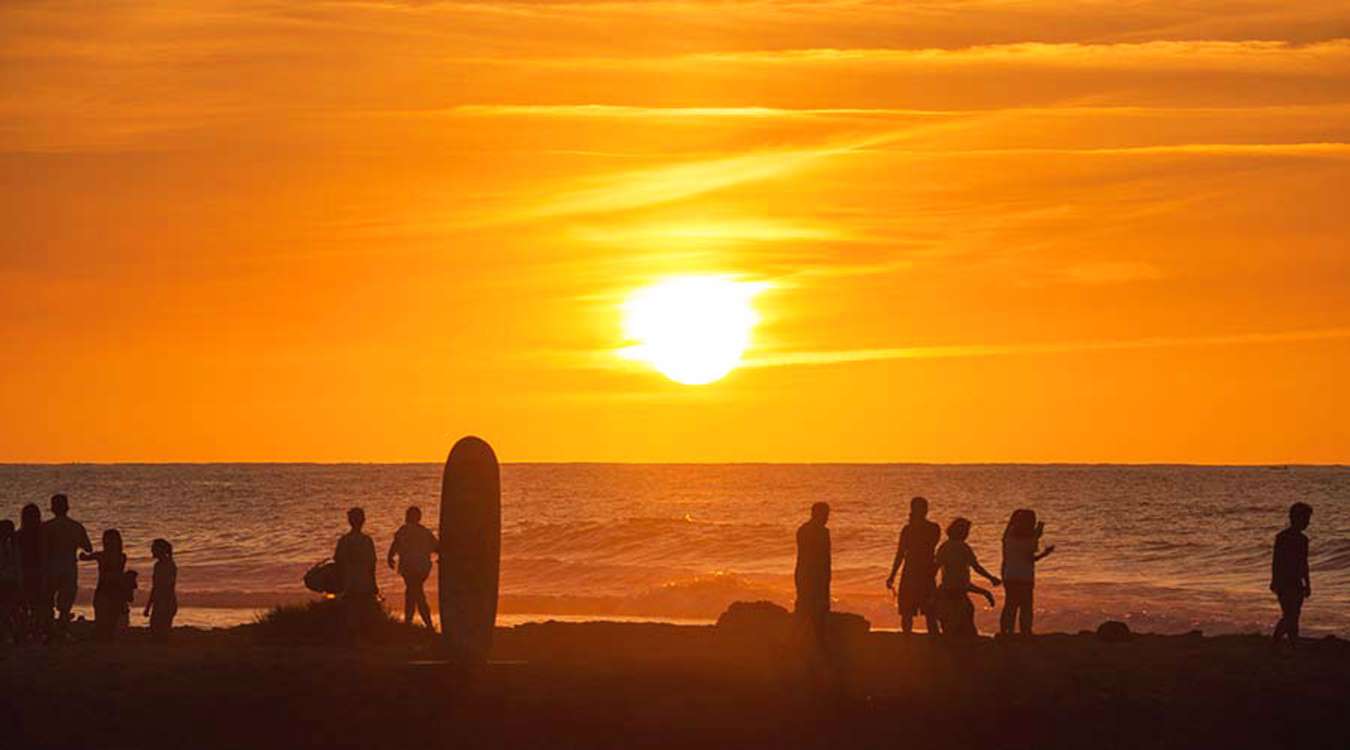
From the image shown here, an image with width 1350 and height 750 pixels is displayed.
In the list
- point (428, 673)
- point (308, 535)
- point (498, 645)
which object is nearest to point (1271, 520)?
point (308, 535)

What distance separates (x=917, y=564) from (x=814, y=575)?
2.44 meters

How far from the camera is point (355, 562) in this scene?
24109mm

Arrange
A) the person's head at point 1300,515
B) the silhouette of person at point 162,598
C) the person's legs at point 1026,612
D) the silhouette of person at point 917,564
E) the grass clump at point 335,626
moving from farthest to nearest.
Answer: the silhouette of person at point 162,598 < the grass clump at point 335,626 < the person's legs at point 1026,612 < the silhouette of person at point 917,564 < the person's head at point 1300,515

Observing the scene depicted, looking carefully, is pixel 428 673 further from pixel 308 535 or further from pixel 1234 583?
pixel 308 535

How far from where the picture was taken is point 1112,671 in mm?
21500

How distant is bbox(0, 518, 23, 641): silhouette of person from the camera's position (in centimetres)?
2322

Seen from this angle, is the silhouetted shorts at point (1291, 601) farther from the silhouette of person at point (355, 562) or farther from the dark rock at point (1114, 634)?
the silhouette of person at point (355, 562)

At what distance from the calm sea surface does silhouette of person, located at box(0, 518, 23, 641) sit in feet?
53.5

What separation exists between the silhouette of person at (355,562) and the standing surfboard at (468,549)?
385 centimetres

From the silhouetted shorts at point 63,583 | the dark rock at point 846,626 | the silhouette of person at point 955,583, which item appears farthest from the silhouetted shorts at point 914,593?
the silhouetted shorts at point 63,583

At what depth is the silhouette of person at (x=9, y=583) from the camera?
23.2 metres

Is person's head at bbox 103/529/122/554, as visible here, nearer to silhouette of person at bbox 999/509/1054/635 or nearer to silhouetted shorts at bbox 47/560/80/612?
silhouetted shorts at bbox 47/560/80/612

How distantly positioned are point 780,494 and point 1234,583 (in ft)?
312

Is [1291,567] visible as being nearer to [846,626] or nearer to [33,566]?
[846,626]
